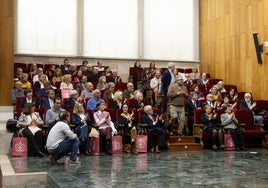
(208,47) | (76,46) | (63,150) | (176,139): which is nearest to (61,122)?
(63,150)

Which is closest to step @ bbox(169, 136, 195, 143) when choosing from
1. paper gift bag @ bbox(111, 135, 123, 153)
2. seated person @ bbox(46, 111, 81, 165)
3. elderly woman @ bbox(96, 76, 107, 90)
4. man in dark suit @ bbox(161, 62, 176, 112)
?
man in dark suit @ bbox(161, 62, 176, 112)

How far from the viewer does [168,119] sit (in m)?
9.52

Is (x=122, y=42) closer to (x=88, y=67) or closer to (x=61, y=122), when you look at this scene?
(x=88, y=67)

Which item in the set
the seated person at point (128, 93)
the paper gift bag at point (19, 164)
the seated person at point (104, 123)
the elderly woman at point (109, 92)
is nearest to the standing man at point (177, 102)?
the seated person at point (128, 93)

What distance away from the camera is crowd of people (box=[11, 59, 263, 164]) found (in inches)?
306

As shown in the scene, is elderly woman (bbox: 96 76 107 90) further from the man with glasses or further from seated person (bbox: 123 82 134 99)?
the man with glasses

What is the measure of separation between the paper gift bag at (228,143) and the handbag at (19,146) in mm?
3982

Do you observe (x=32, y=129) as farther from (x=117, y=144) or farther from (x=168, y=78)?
(x=168, y=78)

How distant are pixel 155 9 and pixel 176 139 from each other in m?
6.41

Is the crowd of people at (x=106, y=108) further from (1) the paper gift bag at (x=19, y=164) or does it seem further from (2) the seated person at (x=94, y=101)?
(1) the paper gift bag at (x=19, y=164)

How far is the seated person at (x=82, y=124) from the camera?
7.84 m

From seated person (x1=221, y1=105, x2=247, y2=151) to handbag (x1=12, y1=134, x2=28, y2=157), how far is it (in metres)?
4.04

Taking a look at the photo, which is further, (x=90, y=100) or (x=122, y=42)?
(x=122, y=42)

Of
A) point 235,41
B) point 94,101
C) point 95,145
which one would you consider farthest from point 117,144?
point 235,41
